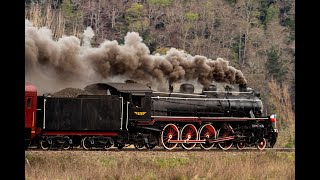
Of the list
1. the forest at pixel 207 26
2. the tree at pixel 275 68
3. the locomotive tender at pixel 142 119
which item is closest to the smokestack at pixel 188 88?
the locomotive tender at pixel 142 119

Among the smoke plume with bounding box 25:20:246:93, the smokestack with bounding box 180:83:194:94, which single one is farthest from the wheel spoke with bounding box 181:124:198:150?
the smoke plume with bounding box 25:20:246:93

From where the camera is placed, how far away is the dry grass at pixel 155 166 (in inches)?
533

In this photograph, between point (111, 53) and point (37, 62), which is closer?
point (37, 62)

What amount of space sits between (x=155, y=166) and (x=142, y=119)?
16.4 ft

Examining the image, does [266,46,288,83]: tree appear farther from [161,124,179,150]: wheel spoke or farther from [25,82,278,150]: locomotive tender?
[161,124,179,150]: wheel spoke

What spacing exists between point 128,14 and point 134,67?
Answer: 4942 centimetres

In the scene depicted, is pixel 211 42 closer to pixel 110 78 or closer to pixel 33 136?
pixel 110 78

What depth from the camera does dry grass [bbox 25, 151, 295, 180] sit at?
533 inches

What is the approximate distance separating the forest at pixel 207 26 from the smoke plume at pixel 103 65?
36.4 metres
